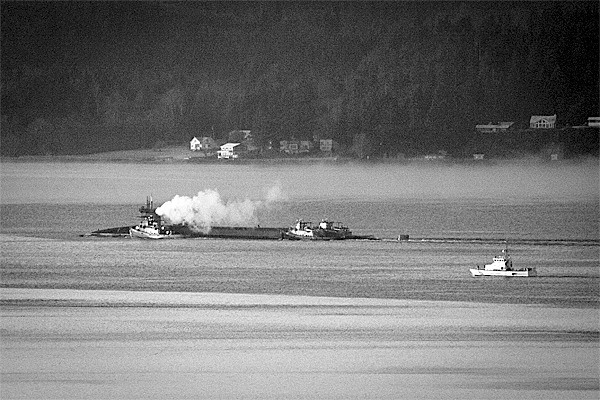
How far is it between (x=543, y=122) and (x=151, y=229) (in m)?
60.1

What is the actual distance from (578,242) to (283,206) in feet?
82.4

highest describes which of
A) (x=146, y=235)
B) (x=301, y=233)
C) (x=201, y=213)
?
(x=201, y=213)

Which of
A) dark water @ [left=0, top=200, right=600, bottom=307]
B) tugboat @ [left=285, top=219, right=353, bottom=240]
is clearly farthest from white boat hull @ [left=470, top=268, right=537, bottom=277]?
tugboat @ [left=285, top=219, right=353, bottom=240]

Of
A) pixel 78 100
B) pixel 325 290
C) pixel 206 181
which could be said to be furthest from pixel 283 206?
pixel 78 100

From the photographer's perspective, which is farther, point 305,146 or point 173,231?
point 305,146

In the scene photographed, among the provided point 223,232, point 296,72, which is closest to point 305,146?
point 296,72

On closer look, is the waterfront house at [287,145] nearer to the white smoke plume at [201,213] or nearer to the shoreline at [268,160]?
the shoreline at [268,160]

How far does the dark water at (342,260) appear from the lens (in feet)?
80.5

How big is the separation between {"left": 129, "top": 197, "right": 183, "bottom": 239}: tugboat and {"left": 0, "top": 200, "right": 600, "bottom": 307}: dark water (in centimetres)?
108

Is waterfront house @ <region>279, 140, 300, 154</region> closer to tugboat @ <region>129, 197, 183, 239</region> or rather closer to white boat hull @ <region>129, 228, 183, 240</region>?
tugboat @ <region>129, 197, 183, 239</region>

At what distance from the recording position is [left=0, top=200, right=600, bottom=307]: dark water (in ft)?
80.5

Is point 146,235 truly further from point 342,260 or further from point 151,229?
point 342,260

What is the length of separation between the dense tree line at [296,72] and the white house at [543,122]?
3.44 ft

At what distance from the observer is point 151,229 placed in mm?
39812
